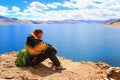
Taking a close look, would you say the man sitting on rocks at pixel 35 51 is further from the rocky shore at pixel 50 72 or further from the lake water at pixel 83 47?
the lake water at pixel 83 47

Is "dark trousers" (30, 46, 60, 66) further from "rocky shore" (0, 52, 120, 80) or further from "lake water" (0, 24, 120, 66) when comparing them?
"lake water" (0, 24, 120, 66)

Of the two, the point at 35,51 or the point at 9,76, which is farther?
the point at 35,51

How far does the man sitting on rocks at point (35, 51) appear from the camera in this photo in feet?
39.4

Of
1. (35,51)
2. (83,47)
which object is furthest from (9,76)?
(83,47)

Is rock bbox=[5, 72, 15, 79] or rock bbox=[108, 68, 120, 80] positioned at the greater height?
rock bbox=[5, 72, 15, 79]

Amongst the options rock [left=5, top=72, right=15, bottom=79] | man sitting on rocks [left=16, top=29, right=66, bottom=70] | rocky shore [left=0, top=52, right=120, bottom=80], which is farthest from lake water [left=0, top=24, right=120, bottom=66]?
rock [left=5, top=72, right=15, bottom=79]

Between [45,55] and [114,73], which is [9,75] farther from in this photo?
[114,73]

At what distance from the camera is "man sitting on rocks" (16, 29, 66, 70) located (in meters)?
12.0

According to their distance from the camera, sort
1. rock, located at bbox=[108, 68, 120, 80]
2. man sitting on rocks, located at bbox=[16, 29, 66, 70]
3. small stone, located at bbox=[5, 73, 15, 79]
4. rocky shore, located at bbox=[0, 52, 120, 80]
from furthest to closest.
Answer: rock, located at bbox=[108, 68, 120, 80], man sitting on rocks, located at bbox=[16, 29, 66, 70], rocky shore, located at bbox=[0, 52, 120, 80], small stone, located at bbox=[5, 73, 15, 79]

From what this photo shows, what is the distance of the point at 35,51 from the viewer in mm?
12086

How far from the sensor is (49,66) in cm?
1313

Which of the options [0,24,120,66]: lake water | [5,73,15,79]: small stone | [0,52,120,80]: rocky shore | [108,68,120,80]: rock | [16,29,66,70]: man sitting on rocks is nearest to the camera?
[5,73,15,79]: small stone

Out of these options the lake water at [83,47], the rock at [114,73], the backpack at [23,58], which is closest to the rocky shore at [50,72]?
the rock at [114,73]

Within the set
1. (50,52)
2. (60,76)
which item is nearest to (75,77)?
(60,76)
